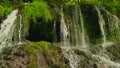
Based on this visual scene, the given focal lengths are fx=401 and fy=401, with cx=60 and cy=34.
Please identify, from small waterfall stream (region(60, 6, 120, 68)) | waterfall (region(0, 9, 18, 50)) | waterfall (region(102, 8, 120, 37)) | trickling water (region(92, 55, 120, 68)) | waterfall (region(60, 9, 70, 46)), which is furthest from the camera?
waterfall (region(102, 8, 120, 37))

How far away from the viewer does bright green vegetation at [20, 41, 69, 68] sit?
1162cm

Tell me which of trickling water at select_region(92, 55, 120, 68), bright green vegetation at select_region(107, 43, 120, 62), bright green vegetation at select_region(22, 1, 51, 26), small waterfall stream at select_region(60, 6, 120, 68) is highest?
bright green vegetation at select_region(22, 1, 51, 26)

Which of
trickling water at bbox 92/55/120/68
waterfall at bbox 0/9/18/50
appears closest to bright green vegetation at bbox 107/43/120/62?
trickling water at bbox 92/55/120/68

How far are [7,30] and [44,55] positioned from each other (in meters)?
2.96

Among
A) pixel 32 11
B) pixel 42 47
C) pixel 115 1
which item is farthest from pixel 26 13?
pixel 115 1

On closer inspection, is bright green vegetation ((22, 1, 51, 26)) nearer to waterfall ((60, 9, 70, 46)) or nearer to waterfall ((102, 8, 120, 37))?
waterfall ((60, 9, 70, 46))

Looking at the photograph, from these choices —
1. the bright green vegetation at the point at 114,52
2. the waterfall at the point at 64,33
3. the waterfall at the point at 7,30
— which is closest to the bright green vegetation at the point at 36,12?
the waterfall at the point at 7,30

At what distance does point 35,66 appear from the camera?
1146 cm

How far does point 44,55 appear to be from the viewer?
12.0m

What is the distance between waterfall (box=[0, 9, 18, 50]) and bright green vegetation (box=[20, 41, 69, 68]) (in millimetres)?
2215

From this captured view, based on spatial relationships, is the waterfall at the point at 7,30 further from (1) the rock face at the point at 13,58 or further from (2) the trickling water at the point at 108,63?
(2) the trickling water at the point at 108,63

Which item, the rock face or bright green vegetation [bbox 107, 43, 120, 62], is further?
bright green vegetation [bbox 107, 43, 120, 62]

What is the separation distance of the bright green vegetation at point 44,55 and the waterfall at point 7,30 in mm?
2215

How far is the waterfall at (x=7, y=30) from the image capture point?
46.7ft
